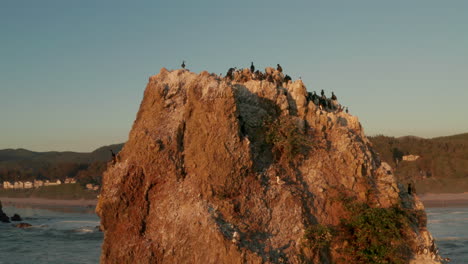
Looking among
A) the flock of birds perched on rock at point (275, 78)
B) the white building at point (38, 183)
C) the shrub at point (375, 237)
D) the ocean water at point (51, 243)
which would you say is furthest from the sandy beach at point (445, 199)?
the white building at point (38, 183)

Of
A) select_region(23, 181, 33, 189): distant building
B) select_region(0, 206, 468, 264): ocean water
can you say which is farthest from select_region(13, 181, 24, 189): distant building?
select_region(0, 206, 468, 264): ocean water

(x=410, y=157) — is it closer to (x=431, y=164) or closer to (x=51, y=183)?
(x=431, y=164)

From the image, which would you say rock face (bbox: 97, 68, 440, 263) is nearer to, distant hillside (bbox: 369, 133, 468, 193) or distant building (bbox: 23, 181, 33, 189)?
distant hillside (bbox: 369, 133, 468, 193)

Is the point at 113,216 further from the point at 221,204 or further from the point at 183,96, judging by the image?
the point at 183,96

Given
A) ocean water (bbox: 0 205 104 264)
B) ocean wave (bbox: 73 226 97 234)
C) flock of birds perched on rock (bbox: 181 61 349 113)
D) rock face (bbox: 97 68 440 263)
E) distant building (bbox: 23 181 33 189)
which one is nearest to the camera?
rock face (bbox: 97 68 440 263)

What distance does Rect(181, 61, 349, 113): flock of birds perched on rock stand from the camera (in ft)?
52.9

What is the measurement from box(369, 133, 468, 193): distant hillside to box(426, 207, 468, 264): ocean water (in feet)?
51.1

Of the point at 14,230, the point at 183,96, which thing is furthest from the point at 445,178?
the point at 183,96

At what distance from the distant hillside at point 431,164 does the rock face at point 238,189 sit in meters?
61.0

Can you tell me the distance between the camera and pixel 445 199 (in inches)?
2566

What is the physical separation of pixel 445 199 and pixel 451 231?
101 ft

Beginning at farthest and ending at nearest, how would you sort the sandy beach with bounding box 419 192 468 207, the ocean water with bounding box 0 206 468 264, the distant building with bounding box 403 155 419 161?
the distant building with bounding box 403 155 419 161
the sandy beach with bounding box 419 192 468 207
the ocean water with bounding box 0 206 468 264

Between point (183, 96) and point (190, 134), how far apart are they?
1.31 meters

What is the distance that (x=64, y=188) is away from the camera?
315ft
